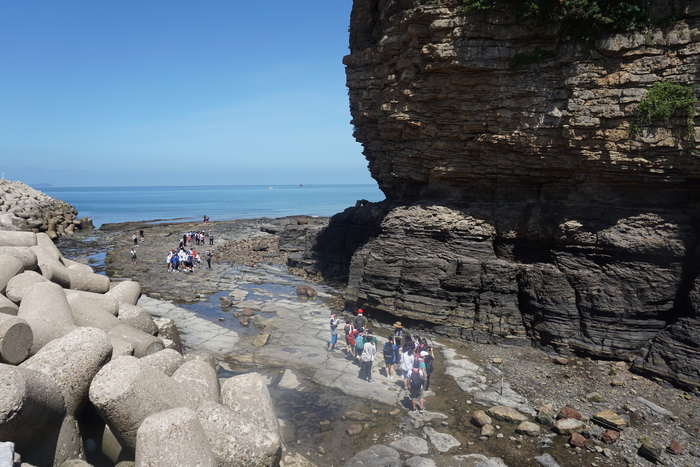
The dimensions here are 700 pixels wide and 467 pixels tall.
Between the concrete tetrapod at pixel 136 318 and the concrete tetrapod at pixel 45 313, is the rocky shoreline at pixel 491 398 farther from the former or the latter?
the concrete tetrapod at pixel 45 313

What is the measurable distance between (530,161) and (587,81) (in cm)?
320

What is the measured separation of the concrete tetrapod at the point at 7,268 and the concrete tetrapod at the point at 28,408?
4.23 m

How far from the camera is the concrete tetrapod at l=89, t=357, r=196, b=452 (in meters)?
A: 5.73

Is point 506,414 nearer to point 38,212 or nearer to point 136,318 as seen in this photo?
point 136,318

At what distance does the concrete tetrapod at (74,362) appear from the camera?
5914 mm

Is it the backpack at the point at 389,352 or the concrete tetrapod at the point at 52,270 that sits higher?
the concrete tetrapod at the point at 52,270

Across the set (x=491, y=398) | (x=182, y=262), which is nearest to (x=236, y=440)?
(x=491, y=398)

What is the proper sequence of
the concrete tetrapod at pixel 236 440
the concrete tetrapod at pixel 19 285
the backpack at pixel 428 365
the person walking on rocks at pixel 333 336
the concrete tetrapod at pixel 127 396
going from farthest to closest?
the person walking on rocks at pixel 333 336
the backpack at pixel 428 365
the concrete tetrapod at pixel 19 285
the concrete tetrapod at pixel 127 396
the concrete tetrapod at pixel 236 440

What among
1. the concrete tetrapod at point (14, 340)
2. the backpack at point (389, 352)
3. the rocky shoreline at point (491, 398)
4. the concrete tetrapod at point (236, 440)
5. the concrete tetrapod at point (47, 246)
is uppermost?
the concrete tetrapod at point (47, 246)

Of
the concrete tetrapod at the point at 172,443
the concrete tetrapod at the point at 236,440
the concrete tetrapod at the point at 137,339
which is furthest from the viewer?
the concrete tetrapod at the point at 137,339

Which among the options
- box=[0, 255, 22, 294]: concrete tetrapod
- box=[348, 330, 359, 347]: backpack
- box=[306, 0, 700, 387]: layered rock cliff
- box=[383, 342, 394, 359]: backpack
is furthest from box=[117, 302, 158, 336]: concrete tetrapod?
box=[306, 0, 700, 387]: layered rock cliff

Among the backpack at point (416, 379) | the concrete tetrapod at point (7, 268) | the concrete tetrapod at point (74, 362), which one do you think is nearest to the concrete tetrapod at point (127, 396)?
the concrete tetrapod at point (74, 362)

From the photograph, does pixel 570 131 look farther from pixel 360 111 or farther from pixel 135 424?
pixel 135 424

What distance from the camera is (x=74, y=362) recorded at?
6.12 m
